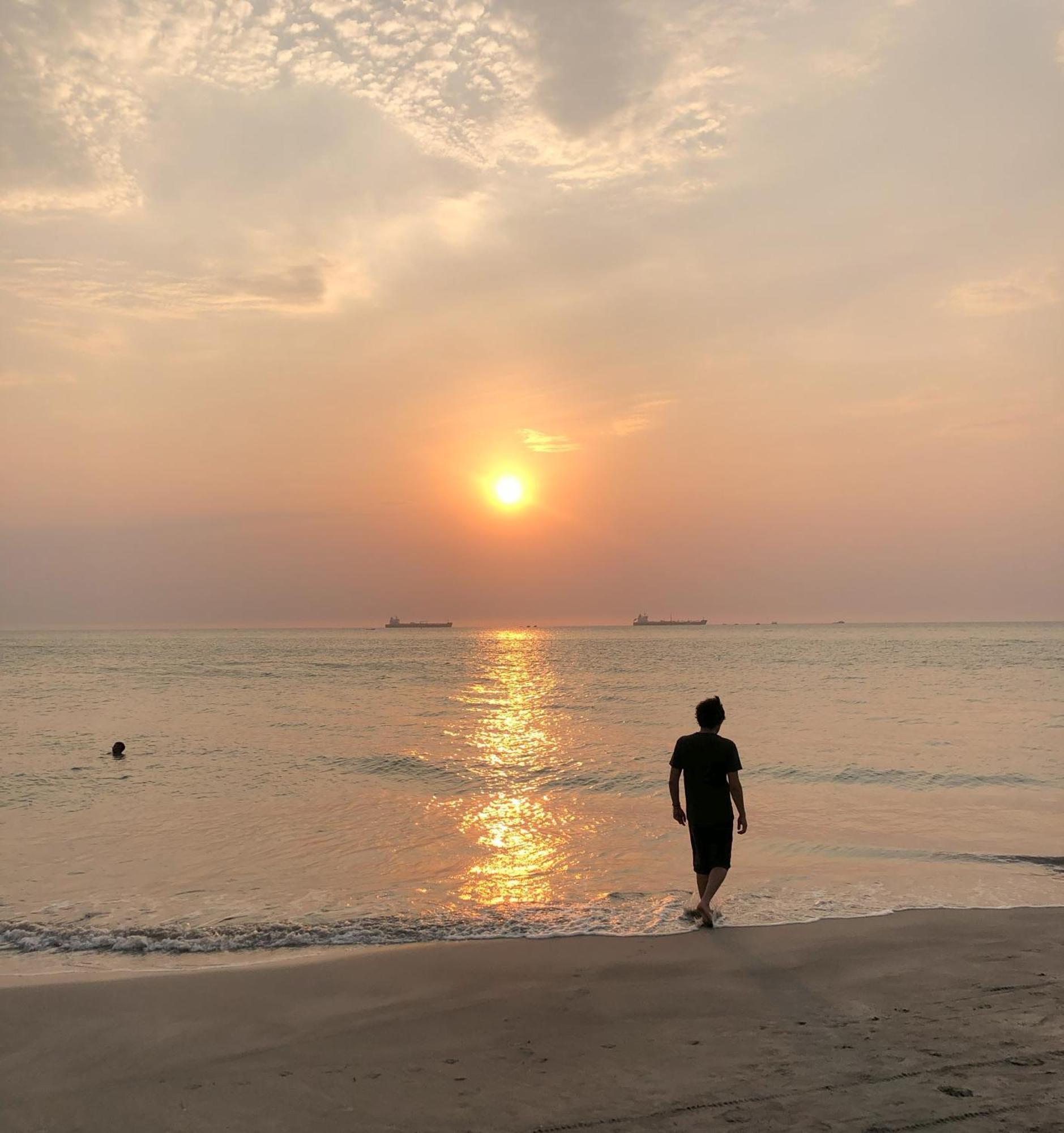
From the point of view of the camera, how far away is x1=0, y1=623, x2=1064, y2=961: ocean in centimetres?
848

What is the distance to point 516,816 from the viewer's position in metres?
13.8

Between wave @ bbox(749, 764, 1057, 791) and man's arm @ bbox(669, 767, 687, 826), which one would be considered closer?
man's arm @ bbox(669, 767, 687, 826)

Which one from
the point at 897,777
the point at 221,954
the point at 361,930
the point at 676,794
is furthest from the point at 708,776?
the point at 897,777

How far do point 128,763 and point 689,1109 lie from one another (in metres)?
18.4

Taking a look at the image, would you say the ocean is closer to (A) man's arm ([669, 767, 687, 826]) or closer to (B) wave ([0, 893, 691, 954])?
(B) wave ([0, 893, 691, 954])

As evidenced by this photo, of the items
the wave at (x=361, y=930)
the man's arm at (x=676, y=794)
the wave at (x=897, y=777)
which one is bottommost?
the wave at (x=897, y=777)

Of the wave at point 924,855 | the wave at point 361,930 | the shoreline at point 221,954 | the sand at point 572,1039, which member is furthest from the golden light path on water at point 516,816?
the wave at point 924,855

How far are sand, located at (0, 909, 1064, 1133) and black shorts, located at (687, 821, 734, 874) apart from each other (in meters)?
0.71

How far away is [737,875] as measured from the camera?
9.87m

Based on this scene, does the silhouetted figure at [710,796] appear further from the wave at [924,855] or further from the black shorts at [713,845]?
the wave at [924,855]

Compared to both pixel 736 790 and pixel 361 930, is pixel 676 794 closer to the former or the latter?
pixel 736 790

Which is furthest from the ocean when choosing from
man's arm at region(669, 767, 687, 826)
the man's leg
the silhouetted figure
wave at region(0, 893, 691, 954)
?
man's arm at region(669, 767, 687, 826)

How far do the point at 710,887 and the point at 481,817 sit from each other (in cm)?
650

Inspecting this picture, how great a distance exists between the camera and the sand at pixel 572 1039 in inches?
170
